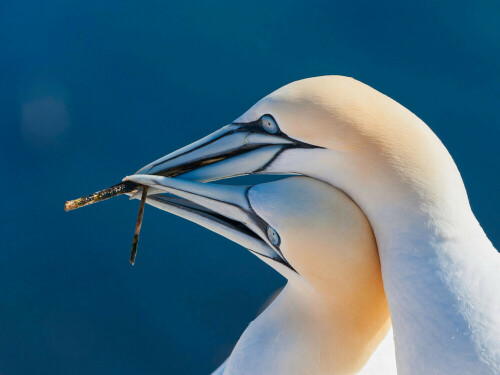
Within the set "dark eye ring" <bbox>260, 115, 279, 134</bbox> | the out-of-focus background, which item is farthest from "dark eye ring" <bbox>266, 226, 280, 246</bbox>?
the out-of-focus background

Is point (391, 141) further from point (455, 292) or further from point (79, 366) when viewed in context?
point (79, 366)

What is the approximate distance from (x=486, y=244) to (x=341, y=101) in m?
0.64

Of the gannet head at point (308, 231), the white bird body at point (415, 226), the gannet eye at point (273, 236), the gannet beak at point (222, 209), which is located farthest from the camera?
the gannet beak at point (222, 209)

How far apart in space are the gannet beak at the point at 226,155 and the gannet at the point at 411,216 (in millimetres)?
179

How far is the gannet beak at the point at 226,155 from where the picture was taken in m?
2.61

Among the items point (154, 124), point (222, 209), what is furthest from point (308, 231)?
point (154, 124)

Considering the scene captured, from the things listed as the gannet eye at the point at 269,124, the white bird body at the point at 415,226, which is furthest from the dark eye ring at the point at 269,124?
the white bird body at the point at 415,226

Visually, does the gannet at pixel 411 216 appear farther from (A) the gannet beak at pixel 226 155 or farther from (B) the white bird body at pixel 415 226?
(A) the gannet beak at pixel 226 155

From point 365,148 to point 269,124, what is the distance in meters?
0.42

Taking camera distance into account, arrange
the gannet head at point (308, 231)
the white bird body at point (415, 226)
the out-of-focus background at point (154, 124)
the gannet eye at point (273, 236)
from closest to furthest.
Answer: the white bird body at point (415, 226) < the gannet head at point (308, 231) < the gannet eye at point (273, 236) < the out-of-focus background at point (154, 124)

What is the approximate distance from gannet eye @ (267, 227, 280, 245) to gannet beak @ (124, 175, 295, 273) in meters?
0.01

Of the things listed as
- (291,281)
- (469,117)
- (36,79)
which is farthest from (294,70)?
(291,281)

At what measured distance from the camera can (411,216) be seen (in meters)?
2.19

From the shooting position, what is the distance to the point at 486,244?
230 cm
